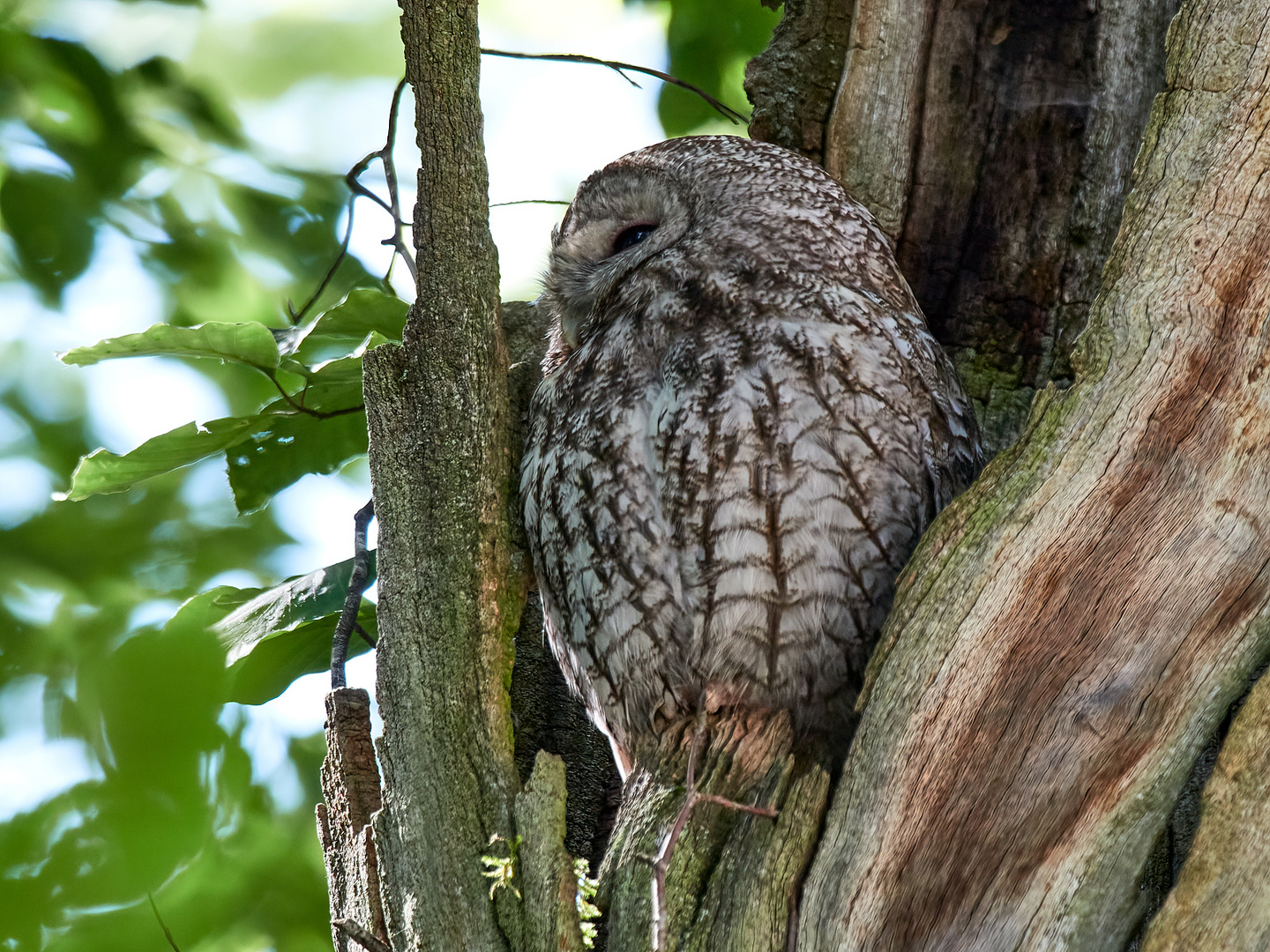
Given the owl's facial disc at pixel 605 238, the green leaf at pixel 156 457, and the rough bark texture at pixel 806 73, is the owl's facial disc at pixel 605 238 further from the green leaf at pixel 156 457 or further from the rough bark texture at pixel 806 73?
the green leaf at pixel 156 457

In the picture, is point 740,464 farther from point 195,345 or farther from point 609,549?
point 195,345

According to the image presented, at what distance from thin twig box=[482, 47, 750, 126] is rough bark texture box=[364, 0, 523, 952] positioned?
56 cm

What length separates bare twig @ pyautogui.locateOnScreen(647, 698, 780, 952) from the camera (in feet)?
3.85

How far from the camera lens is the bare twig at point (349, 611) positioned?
1.74m

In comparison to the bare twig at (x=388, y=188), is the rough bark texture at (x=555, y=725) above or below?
below

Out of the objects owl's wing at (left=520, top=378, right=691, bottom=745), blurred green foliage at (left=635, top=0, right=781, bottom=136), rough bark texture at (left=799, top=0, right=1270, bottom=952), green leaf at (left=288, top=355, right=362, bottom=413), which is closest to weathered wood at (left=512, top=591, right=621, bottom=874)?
owl's wing at (left=520, top=378, right=691, bottom=745)

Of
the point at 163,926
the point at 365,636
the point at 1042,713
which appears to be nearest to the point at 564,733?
the point at 365,636

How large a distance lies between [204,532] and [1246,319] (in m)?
1.34

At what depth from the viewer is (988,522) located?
1291 millimetres

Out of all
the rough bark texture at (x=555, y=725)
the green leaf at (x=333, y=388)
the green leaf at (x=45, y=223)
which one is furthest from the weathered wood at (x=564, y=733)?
the green leaf at (x=45, y=223)

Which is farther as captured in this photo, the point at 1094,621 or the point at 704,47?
the point at 704,47

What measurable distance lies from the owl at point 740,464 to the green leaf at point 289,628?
1.28 ft

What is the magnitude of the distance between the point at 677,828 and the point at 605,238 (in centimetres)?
117

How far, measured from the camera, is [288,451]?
1912 mm
